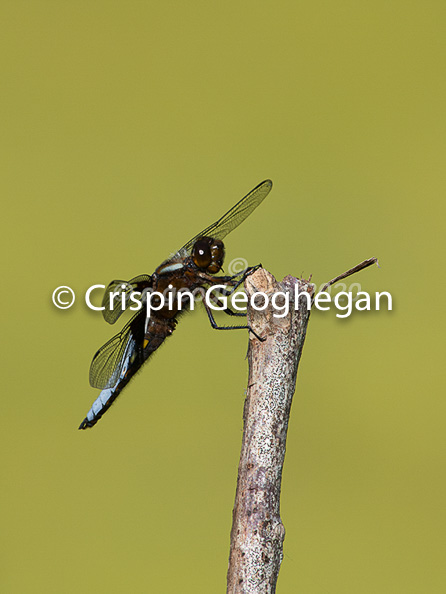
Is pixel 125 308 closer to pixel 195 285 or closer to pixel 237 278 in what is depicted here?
pixel 195 285

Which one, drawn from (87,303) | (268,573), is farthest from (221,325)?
(268,573)

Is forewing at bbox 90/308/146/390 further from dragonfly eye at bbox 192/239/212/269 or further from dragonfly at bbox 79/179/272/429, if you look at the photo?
dragonfly eye at bbox 192/239/212/269

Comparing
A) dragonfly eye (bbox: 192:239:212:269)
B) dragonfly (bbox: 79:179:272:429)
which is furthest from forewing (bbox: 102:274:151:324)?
dragonfly eye (bbox: 192:239:212:269)

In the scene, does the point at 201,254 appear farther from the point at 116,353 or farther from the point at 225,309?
the point at 116,353

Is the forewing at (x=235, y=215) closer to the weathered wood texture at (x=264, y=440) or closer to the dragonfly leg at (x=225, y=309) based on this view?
the dragonfly leg at (x=225, y=309)

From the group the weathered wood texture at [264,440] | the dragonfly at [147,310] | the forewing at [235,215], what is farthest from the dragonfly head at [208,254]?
the weathered wood texture at [264,440]

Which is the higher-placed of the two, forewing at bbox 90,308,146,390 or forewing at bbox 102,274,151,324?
forewing at bbox 102,274,151,324

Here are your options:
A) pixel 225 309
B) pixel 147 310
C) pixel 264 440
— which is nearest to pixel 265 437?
pixel 264 440
